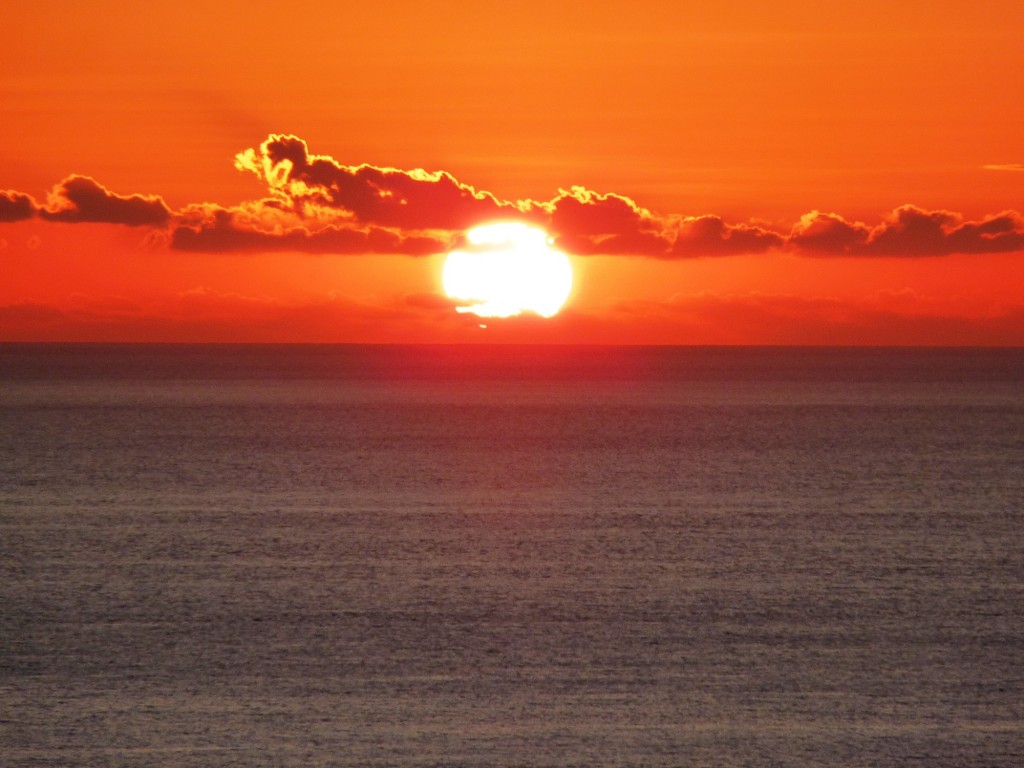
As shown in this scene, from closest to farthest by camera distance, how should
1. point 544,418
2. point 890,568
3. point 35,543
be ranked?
1. point 890,568
2. point 35,543
3. point 544,418

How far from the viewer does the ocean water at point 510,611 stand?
8914 millimetres

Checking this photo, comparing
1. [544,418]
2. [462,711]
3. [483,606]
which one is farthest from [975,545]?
[544,418]

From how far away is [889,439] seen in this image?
4116 centimetres

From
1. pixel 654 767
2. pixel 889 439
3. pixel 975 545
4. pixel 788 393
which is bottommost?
pixel 654 767

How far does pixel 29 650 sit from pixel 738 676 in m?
5.86

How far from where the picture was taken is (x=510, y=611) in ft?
42.6

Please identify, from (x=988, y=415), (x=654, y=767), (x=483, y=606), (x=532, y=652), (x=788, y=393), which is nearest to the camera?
(x=654, y=767)

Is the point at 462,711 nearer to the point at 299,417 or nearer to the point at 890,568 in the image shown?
the point at 890,568

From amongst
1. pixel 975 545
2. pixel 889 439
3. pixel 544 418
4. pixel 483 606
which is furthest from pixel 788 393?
pixel 483 606

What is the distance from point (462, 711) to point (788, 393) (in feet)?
257

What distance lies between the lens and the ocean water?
8.91 metres

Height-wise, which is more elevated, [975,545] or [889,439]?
[889,439]

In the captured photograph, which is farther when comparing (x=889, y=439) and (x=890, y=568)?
(x=889, y=439)

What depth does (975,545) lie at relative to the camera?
17703 mm
